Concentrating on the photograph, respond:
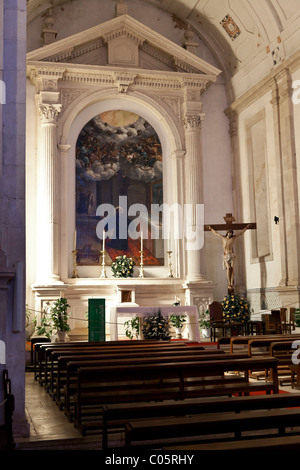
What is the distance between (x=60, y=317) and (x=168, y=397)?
9.01 m

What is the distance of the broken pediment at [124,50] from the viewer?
16.7 metres

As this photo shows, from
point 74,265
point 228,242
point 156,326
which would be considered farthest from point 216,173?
point 156,326

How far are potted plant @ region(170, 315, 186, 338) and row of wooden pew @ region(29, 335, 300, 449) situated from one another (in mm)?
7180

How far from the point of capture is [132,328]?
14773mm

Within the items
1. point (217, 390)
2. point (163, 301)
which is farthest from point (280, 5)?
point (217, 390)

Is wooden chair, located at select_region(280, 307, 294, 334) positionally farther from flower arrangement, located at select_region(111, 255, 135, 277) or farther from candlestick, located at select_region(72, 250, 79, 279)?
candlestick, located at select_region(72, 250, 79, 279)

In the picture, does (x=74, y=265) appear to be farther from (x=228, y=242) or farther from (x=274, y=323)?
(x=274, y=323)

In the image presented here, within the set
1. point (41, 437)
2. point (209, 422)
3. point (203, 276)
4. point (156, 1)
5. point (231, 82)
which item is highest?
point (156, 1)

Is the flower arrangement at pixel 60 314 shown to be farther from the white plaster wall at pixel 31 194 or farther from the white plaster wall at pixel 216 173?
the white plaster wall at pixel 216 173

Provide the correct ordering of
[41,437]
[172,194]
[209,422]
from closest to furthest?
[209,422], [41,437], [172,194]

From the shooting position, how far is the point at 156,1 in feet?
60.3

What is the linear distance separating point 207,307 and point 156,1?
1003 centimetres

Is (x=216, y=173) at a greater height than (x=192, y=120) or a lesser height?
lesser
